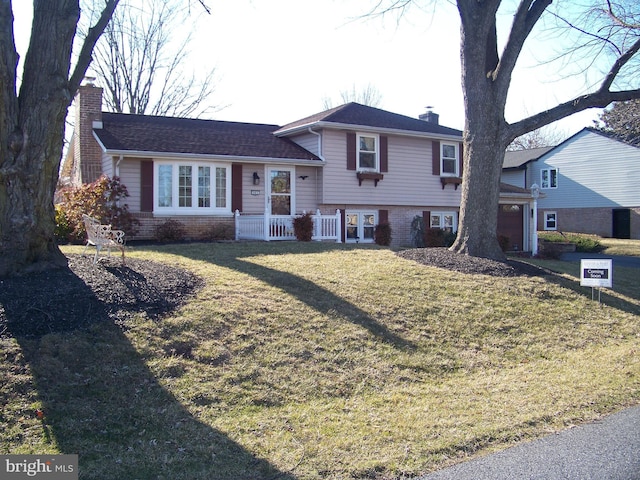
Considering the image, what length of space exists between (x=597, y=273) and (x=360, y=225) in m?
10.9

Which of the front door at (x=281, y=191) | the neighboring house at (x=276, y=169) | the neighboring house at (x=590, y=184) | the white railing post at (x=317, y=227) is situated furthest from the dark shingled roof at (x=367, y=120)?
the neighboring house at (x=590, y=184)

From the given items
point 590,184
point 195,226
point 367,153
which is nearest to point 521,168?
point 590,184

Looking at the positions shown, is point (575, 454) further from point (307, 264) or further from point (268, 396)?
point (307, 264)

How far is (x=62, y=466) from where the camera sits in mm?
4535

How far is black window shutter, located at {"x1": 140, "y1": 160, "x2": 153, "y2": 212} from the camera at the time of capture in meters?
17.1

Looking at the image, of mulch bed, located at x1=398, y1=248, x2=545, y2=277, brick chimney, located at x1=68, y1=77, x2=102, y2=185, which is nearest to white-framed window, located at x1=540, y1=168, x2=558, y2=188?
mulch bed, located at x1=398, y1=248, x2=545, y2=277

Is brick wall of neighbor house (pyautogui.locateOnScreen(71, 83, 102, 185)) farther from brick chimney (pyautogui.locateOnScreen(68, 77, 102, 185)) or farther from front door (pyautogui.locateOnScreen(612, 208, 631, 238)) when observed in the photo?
front door (pyautogui.locateOnScreen(612, 208, 631, 238))

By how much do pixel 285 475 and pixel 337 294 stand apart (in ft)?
17.1

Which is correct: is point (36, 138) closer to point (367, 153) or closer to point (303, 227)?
point (303, 227)

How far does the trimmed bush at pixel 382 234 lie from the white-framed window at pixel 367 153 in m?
2.13

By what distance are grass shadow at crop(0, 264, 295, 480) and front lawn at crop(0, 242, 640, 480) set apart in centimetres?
2

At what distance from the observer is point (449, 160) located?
932 inches

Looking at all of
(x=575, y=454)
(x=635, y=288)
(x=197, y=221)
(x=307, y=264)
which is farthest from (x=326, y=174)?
(x=575, y=454)

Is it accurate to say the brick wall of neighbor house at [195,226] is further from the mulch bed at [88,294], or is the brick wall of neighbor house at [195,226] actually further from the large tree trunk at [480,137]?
the large tree trunk at [480,137]
